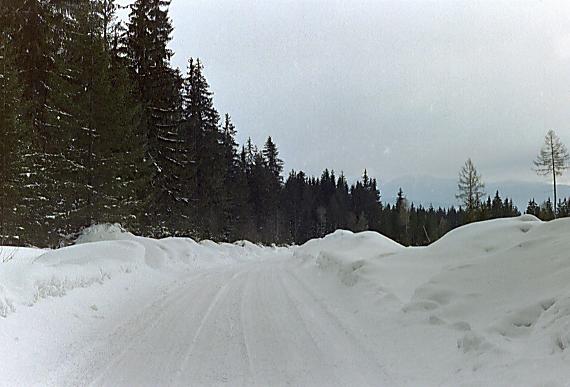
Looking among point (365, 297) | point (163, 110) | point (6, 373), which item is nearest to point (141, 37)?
point (163, 110)

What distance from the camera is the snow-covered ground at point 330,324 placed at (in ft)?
16.1

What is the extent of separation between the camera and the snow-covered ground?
491 centimetres

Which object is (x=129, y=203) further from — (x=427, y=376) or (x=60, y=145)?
(x=427, y=376)

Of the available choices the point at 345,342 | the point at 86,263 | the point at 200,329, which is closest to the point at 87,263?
the point at 86,263

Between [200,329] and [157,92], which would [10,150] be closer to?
[157,92]

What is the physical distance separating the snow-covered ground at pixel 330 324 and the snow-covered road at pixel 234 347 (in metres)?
0.03

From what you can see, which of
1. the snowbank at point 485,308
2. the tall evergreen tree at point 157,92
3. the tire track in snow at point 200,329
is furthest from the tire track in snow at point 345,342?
the tall evergreen tree at point 157,92

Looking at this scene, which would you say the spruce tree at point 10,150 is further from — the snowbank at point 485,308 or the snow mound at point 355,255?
the snowbank at point 485,308

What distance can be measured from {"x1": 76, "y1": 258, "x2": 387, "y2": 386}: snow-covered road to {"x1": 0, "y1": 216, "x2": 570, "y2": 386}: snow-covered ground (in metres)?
0.03

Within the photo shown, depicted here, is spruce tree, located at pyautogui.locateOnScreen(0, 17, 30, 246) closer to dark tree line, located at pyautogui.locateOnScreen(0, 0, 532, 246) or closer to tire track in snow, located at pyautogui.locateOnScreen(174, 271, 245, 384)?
dark tree line, located at pyautogui.locateOnScreen(0, 0, 532, 246)

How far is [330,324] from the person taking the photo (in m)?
7.43

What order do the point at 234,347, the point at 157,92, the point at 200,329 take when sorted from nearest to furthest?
the point at 234,347
the point at 200,329
the point at 157,92

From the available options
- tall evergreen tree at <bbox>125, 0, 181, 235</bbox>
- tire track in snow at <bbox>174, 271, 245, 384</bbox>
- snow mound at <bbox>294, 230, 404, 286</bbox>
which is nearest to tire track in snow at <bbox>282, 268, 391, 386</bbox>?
tire track in snow at <bbox>174, 271, 245, 384</bbox>

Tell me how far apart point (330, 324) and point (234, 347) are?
1968 mm
